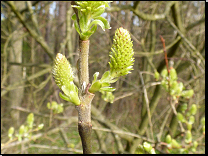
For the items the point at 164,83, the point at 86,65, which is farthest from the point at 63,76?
the point at 164,83

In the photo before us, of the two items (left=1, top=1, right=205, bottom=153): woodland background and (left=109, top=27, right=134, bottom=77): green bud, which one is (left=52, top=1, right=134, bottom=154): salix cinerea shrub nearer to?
(left=109, top=27, right=134, bottom=77): green bud

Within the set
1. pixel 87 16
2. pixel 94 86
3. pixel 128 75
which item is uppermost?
pixel 87 16

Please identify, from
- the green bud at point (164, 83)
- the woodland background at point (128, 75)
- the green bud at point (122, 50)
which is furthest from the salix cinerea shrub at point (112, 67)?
the woodland background at point (128, 75)

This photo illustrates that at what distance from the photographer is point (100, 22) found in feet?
1.30

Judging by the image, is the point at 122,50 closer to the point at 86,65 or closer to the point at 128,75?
the point at 86,65

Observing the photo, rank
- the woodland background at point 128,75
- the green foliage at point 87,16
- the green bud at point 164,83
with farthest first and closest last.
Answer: the woodland background at point 128,75 → the green bud at point 164,83 → the green foliage at point 87,16

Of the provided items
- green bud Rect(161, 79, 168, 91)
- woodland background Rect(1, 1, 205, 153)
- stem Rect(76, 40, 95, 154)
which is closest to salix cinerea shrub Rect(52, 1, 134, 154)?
stem Rect(76, 40, 95, 154)

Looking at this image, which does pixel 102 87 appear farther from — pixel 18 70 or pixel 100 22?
pixel 18 70

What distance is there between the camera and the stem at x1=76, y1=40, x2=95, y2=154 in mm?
377

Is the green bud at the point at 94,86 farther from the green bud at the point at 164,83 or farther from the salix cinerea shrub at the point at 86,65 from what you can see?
the green bud at the point at 164,83

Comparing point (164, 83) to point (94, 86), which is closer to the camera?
→ point (94, 86)

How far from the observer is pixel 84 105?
1.31ft

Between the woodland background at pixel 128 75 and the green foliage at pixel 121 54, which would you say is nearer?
the green foliage at pixel 121 54

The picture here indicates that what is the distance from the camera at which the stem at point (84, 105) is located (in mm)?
377
